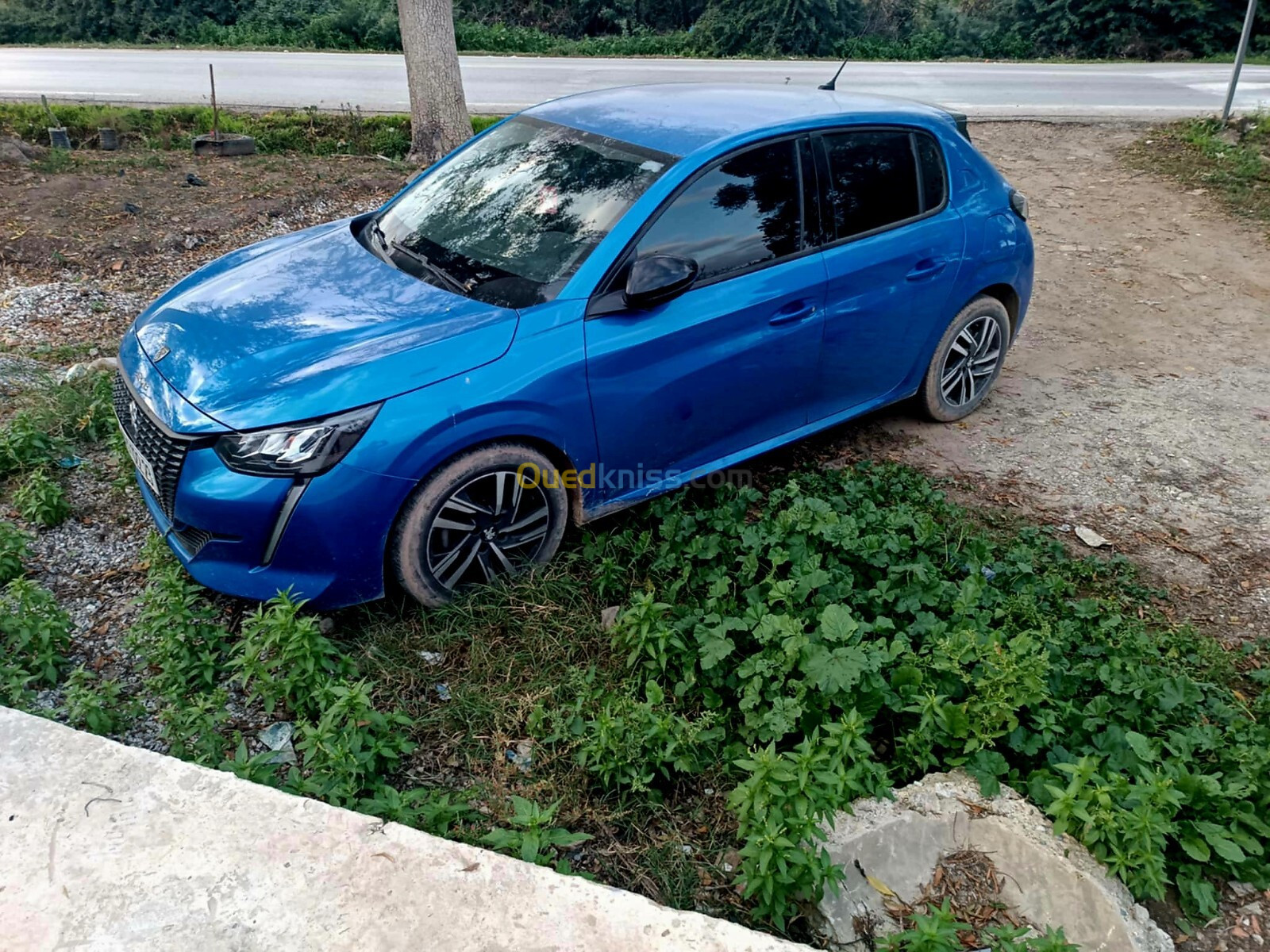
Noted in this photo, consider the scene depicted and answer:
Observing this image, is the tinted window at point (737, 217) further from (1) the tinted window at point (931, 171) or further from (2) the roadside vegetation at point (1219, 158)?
(2) the roadside vegetation at point (1219, 158)

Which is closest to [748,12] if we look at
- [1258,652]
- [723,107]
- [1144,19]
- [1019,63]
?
[1019,63]

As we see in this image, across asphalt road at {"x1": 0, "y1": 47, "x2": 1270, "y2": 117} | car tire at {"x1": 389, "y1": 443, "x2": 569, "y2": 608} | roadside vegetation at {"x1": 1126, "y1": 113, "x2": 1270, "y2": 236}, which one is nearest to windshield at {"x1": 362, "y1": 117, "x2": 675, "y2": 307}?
car tire at {"x1": 389, "y1": 443, "x2": 569, "y2": 608}

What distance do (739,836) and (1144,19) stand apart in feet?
72.1

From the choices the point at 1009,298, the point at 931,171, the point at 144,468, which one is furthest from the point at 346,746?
the point at 1009,298

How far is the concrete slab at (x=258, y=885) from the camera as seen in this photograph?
2271 mm

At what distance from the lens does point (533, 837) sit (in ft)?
9.01

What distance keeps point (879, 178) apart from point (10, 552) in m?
4.16

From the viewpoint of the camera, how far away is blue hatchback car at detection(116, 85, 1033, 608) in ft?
11.4

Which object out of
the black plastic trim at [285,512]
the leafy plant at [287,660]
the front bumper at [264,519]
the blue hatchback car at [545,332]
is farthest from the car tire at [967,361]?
the leafy plant at [287,660]

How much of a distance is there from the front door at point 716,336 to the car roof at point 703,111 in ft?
0.60

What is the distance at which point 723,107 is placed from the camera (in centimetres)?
Answer: 460

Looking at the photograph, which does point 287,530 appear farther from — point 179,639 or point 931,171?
point 931,171

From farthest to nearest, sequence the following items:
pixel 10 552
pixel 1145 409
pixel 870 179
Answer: pixel 1145 409 < pixel 870 179 < pixel 10 552

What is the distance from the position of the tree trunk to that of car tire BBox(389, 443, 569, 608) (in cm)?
641
